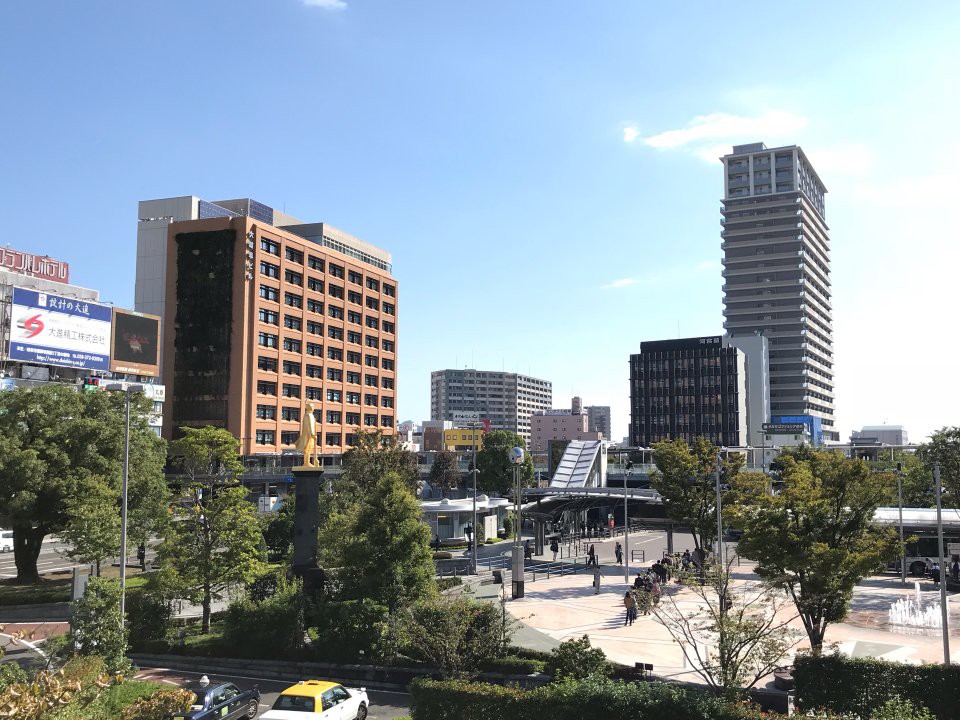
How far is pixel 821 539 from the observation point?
27.8 metres

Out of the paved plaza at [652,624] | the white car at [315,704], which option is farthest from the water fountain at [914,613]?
the white car at [315,704]

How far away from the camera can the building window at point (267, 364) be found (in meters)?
99.8

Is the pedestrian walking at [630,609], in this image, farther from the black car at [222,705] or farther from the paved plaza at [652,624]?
the black car at [222,705]

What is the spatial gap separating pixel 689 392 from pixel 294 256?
92583 mm

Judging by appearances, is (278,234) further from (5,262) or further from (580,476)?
(580,476)

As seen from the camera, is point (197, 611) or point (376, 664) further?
point (197, 611)

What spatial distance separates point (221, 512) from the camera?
33.0 m

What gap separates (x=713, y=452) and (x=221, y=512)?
2686cm

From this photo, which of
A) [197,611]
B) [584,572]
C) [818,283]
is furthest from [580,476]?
[818,283]

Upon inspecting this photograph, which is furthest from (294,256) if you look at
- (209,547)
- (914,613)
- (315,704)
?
(315,704)

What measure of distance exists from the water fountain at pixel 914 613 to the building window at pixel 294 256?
282ft

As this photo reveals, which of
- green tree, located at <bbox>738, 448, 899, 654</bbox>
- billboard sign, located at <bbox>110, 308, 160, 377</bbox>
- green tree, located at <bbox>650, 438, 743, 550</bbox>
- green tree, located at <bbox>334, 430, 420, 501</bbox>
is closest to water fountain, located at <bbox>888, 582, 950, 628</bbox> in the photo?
green tree, located at <bbox>738, 448, 899, 654</bbox>

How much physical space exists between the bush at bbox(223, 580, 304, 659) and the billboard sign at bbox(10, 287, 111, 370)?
6200 cm

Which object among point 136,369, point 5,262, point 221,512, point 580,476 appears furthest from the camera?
point 136,369
